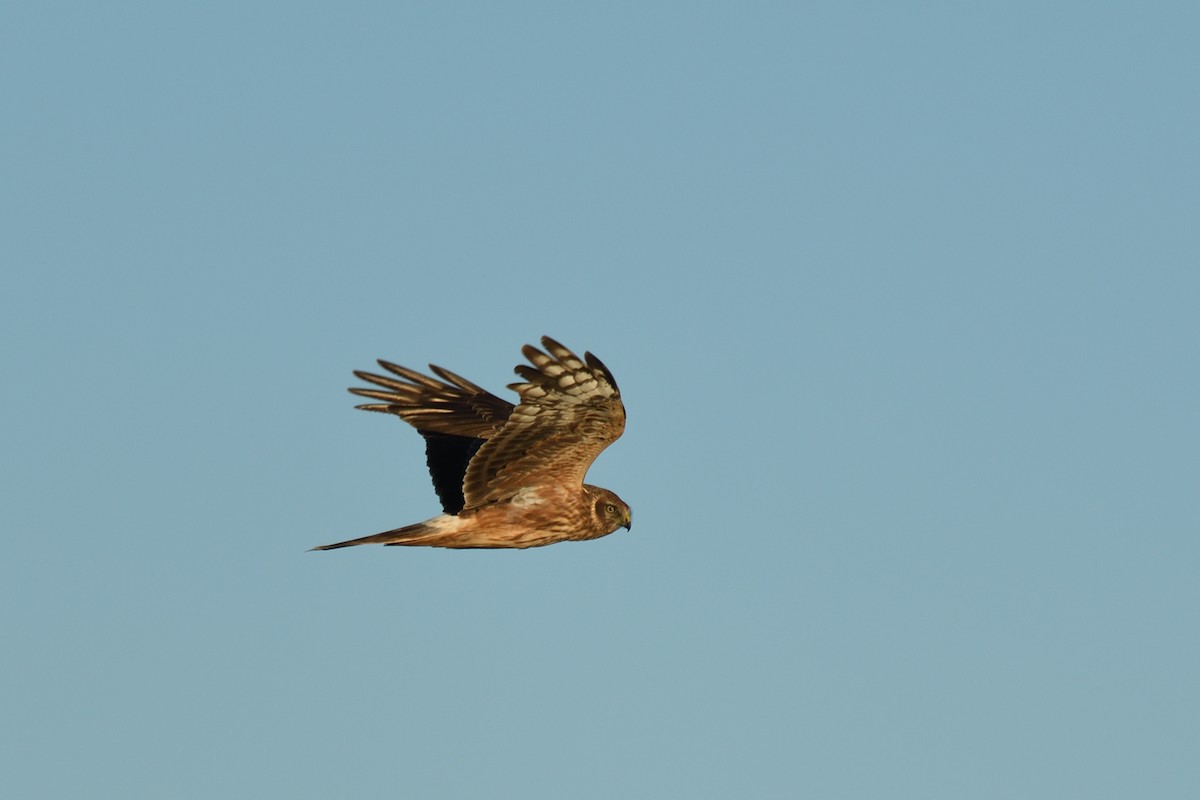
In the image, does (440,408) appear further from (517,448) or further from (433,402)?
(517,448)

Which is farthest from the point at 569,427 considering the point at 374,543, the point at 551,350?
the point at 374,543

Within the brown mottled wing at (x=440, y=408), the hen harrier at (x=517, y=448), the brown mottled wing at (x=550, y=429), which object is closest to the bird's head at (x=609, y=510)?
the hen harrier at (x=517, y=448)

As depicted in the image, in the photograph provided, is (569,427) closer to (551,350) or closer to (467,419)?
(551,350)

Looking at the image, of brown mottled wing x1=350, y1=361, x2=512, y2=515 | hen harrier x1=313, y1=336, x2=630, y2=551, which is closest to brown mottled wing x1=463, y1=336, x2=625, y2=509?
hen harrier x1=313, y1=336, x2=630, y2=551

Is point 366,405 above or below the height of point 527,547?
above

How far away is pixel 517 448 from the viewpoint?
15086 millimetres

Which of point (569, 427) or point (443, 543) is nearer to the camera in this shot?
point (569, 427)

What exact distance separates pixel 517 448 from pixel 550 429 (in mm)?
534

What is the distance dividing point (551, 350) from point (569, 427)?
1234mm

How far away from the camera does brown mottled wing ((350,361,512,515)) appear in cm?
1755

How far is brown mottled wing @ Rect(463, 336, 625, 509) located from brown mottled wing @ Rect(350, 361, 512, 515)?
1.88m

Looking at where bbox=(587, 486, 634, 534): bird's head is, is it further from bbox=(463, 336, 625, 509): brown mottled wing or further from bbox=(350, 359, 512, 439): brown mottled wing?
bbox=(350, 359, 512, 439): brown mottled wing

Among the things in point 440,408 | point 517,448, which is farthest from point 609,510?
point 440,408

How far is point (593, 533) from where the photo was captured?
53.9ft
